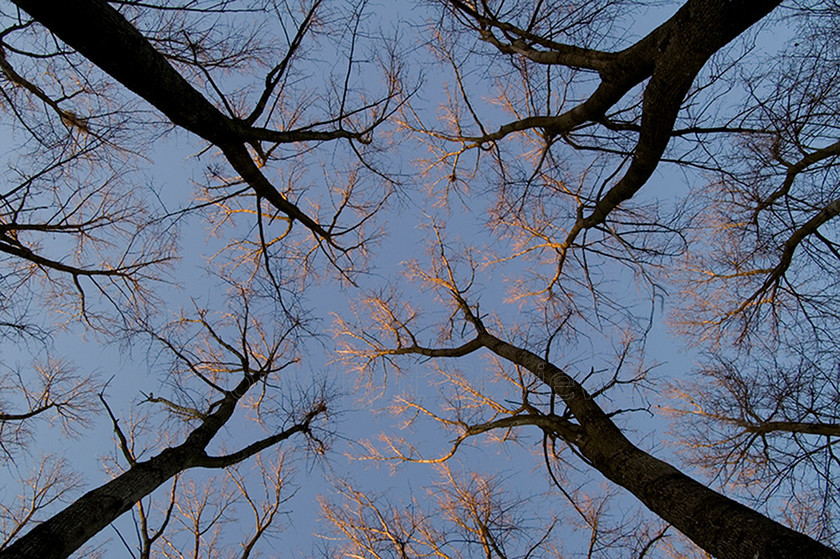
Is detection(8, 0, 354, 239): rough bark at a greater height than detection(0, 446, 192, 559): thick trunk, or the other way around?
detection(8, 0, 354, 239): rough bark

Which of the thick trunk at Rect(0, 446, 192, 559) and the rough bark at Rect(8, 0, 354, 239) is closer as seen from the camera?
the rough bark at Rect(8, 0, 354, 239)

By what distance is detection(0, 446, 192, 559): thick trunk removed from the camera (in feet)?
8.77

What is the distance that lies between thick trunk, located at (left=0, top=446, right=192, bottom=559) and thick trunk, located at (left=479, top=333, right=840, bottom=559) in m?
3.79

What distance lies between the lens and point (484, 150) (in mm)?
6586

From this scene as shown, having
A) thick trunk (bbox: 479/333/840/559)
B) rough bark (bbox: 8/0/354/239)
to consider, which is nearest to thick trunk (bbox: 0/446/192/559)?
rough bark (bbox: 8/0/354/239)

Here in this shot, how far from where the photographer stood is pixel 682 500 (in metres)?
2.71

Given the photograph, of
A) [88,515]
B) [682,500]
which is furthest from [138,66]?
[682,500]

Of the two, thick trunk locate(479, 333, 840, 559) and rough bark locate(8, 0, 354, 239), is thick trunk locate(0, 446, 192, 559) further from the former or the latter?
thick trunk locate(479, 333, 840, 559)

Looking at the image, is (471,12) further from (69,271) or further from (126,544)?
(126,544)

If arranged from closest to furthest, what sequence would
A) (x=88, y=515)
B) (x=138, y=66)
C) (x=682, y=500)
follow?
1. (x=138, y=66)
2. (x=682, y=500)
3. (x=88, y=515)

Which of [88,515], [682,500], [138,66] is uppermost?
[138,66]

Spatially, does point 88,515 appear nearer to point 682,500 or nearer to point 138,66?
point 138,66

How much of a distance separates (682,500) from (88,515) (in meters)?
4.07

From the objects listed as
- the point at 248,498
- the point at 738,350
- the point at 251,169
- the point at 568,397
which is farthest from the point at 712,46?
the point at 248,498
